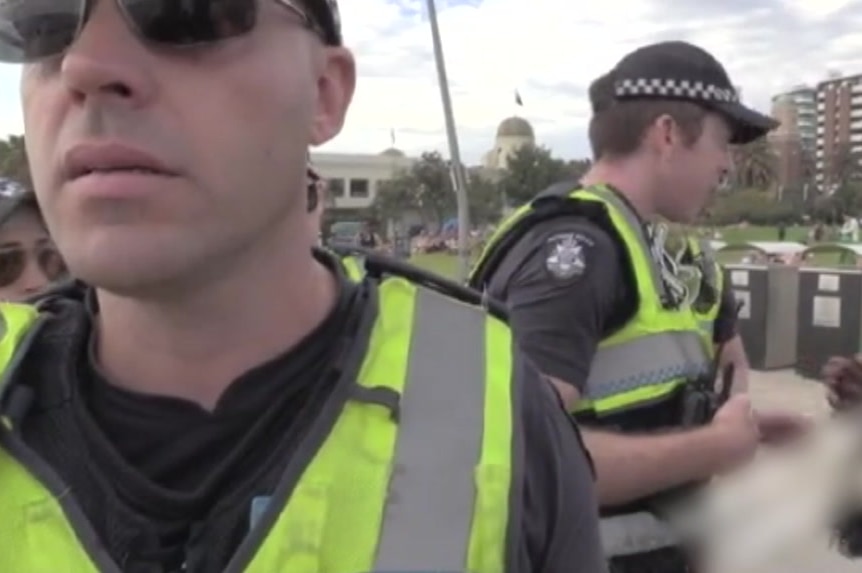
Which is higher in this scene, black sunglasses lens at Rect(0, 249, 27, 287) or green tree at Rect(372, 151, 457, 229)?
black sunglasses lens at Rect(0, 249, 27, 287)

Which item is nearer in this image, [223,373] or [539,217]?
[223,373]

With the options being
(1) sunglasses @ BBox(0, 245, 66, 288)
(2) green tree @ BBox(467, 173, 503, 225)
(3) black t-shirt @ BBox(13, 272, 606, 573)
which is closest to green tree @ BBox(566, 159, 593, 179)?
(1) sunglasses @ BBox(0, 245, 66, 288)

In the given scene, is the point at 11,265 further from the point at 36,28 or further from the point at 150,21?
the point at 150,21

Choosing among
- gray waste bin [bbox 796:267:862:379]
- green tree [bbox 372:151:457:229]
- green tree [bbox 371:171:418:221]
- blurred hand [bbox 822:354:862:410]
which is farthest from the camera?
green tree [bbox 371:171:418:221]

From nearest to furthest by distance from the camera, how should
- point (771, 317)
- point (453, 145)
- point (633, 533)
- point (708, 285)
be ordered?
point (633, 533) → point (708, 285) → point (771, 317) → point (453, 145)

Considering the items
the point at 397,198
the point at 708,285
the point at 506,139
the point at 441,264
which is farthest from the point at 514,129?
the point at 708,285

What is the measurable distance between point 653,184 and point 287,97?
192 cm

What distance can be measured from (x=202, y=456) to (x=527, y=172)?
54.7 meters

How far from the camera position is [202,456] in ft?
4.32

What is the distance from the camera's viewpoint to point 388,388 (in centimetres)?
137

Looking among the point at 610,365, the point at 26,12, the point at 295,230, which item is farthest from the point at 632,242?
the point at 26,12

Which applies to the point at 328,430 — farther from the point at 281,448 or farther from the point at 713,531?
the point at 713,531

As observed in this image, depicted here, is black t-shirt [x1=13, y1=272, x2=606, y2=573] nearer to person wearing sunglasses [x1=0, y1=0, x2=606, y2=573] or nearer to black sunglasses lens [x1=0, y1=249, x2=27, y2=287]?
person wearing sunglasses [x1=0, y1=0, x2=606, y2=573]

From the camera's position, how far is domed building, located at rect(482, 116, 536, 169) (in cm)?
7062
